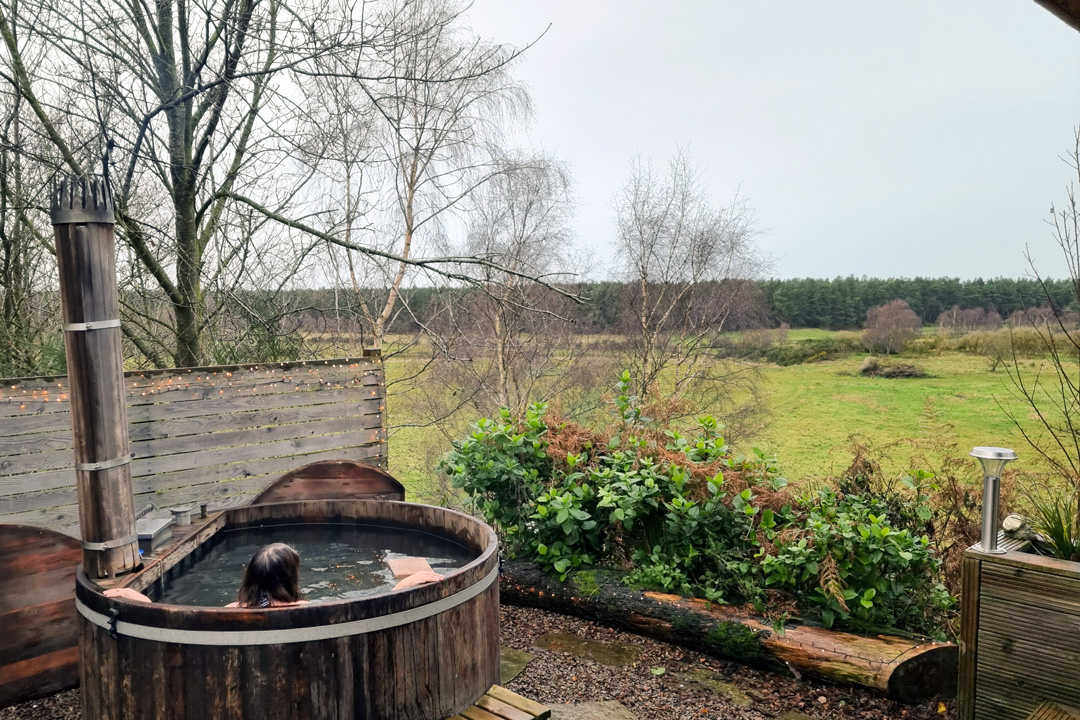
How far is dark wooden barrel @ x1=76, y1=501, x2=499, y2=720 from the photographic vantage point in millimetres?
2137

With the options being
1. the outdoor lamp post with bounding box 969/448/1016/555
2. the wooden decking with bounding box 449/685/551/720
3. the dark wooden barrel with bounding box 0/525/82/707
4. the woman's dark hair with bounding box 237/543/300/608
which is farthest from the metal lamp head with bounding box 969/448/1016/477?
the dark wooden barrel with bounding box 0/525/82/707

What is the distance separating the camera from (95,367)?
8.36 feet

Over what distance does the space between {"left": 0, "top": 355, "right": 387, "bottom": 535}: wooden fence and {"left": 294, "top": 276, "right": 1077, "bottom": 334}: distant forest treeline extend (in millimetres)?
3457

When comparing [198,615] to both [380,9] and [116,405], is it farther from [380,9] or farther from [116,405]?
[380,9]

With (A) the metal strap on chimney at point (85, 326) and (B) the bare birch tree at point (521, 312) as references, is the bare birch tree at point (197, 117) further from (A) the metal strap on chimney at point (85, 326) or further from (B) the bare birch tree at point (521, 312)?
(B) the bare birch tree at point (521, 312)

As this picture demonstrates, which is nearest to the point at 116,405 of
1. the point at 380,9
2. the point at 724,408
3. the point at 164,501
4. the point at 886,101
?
the point at 164,501

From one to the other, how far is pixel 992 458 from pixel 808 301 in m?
12.9

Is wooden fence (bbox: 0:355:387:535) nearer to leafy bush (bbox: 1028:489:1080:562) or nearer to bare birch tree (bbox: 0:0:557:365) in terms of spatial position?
bare birch tree (bbox: 0:0:557:365)

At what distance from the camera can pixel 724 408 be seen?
1356 centimetres

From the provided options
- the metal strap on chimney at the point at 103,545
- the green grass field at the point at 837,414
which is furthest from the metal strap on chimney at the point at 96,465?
the green grass field at the point at 837,414

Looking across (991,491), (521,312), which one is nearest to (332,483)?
(991,491)

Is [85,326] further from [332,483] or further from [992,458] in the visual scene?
[992,458]

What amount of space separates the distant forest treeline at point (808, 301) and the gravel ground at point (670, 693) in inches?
218

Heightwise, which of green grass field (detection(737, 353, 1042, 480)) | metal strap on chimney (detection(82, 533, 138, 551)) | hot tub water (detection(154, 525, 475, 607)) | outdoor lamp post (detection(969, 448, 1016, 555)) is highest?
outdoor lamp post (detection(969, 448, 1016, 555))
